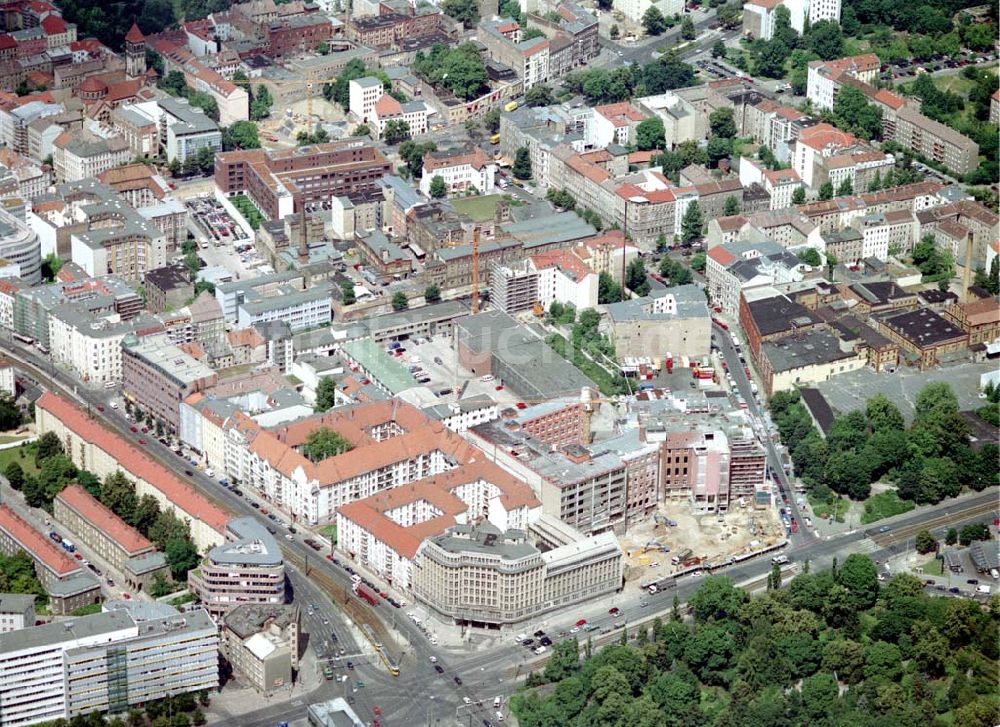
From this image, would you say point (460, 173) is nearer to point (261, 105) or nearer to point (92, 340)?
point (261, 105)

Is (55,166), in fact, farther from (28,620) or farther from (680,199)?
(28,620)

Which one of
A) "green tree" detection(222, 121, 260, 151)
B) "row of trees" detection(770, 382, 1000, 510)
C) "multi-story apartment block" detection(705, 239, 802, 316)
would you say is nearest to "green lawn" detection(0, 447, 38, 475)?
"row of trees" detection(770, 382, 1000, 510)

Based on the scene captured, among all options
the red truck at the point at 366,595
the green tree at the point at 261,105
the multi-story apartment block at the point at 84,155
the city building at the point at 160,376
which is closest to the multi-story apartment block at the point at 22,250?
the city building at the point at 160,376

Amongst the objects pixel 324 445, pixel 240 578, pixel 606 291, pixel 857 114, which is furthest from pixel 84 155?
pixel 240 578

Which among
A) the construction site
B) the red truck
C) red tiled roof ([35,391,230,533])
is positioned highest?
red tiled roof ([35,391,230,533])

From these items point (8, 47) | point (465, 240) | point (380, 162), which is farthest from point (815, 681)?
point (8, 47)

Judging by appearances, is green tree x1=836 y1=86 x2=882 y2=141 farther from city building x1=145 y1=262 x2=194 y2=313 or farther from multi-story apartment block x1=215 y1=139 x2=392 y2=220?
city building x1=145 y1=262 x2=194 y2=313

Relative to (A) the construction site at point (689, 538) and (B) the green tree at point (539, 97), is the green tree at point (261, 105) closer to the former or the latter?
(B) the green tree at point (539, 97)

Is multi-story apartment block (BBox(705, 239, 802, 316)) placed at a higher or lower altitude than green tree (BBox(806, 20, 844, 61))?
lower
